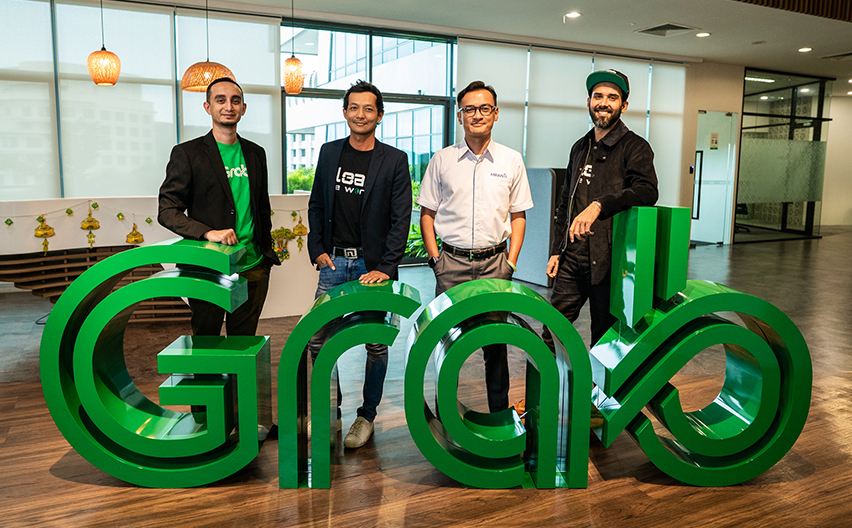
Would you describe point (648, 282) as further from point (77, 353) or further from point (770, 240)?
point (770, 240)

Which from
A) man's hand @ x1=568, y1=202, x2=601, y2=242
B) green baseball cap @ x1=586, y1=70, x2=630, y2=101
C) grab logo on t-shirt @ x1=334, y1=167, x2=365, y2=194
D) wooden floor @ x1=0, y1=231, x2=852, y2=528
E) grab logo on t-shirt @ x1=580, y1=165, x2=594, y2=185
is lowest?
wooden floor @ x1=0, y1=231, x2=852, y2=528

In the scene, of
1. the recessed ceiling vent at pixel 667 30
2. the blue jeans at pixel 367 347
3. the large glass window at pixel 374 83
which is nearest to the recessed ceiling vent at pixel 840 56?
the recessed ceiling vent at pixel 667 30

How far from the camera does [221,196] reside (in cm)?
250

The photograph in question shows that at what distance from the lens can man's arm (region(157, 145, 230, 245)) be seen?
2338 mm

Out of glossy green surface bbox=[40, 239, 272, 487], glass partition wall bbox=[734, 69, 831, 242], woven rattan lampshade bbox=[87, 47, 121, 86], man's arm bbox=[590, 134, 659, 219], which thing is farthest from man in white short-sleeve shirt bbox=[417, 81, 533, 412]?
glass partition wall bbox=[734, 69, 831, 242]

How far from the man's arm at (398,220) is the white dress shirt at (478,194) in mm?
193

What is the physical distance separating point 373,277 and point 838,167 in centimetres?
1544

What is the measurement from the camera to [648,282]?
2275 millimetres

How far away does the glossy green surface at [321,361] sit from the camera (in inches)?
86.7

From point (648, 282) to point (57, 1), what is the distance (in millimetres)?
6388

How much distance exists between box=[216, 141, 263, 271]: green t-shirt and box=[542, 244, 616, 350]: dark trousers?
4.35 feet

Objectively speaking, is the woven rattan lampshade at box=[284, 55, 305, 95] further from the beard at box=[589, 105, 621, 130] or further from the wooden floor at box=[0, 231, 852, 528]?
the beard at box=[589, 105, 621, 130]

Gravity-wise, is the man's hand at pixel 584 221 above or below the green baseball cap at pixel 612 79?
below

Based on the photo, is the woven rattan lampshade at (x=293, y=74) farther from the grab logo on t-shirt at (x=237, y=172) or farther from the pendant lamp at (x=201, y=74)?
the grab logo on t-shirt at (x=237, y=172)
